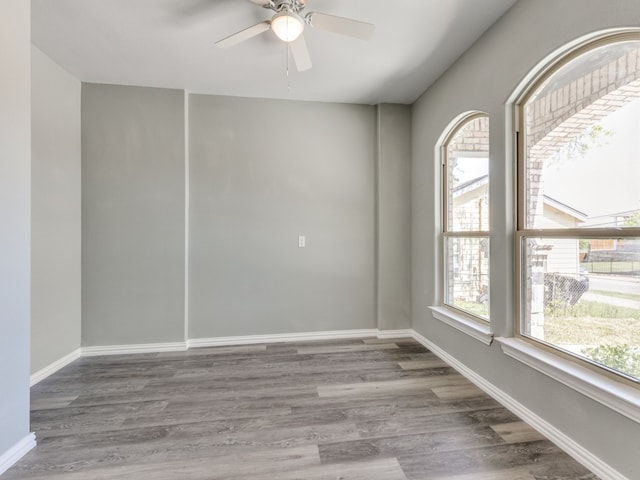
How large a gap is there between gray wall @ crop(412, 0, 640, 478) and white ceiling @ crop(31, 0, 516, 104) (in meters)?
0.21

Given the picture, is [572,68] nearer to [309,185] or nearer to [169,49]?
[309,185]

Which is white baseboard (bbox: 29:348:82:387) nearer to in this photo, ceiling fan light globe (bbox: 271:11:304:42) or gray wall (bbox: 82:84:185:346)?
gray wall (bbox: 82:84:185:346)

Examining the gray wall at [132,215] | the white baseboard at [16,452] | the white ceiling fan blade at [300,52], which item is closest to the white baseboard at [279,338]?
the gray wall at [132,215]

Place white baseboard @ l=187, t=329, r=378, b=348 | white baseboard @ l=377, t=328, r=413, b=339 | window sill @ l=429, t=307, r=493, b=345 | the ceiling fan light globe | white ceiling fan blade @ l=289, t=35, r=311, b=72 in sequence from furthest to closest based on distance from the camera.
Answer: white baseboard @ l=377, t=328, r=413, b=339, white baseboard @ l=187, t=329, r=378, b=348, window sill @ l=429, t=307, r=493, b=345, white ceiling fan blade @ l=289, t=35, r=311, b=72, the ceiling fan light globe

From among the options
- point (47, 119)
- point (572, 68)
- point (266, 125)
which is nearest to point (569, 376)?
point (572, 68)

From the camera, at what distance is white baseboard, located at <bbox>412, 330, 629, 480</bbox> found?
1.43 m

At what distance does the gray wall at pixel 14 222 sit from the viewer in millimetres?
1513

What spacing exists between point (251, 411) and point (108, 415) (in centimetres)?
94

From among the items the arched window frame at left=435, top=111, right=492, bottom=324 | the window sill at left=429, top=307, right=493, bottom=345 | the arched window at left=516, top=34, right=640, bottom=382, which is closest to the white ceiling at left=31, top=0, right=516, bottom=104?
the arched window frame at left=435, top=111, right=492, bottom=324

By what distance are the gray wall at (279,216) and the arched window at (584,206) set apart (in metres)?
1.69

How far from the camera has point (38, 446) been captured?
167cm

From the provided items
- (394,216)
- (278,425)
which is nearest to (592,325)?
(278,425)

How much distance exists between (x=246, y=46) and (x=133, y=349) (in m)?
3.03

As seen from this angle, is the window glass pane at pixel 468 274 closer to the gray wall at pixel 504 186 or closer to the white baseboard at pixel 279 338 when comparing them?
the gray wall at pixel 504 186
